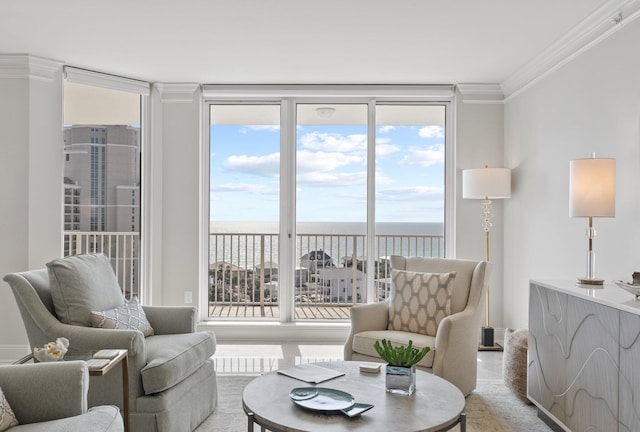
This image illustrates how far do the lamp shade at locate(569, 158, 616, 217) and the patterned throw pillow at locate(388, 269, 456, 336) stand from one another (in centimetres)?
109

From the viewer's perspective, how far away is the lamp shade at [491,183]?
171 inches

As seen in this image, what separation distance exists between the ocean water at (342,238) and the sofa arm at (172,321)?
1966 millimetres

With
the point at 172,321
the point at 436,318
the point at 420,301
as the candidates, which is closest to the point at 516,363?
the point at 436,318

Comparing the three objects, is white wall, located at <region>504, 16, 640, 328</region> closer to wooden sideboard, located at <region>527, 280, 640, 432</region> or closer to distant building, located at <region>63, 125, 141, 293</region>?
wooden sideboard, located at <region>527, 280, 640, 432</region>

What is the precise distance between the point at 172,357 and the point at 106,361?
1.42 feet

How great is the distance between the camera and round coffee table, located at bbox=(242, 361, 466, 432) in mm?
1852

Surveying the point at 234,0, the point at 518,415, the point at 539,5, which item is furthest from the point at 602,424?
the point at 234,0

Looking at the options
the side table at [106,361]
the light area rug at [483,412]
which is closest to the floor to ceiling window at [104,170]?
the light area rug at [483,412]

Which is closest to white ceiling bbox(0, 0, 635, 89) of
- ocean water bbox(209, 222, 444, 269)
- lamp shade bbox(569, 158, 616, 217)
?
lamp shade bbox(569, 158, 616, 217)

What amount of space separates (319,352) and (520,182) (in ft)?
7.89

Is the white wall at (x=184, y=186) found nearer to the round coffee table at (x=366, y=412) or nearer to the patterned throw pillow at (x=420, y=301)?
the patterned throw pillow at (x=420, y=301)

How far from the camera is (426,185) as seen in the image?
5.06m

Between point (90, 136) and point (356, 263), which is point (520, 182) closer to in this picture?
point (356, 263)

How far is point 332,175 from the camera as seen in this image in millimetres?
5066
